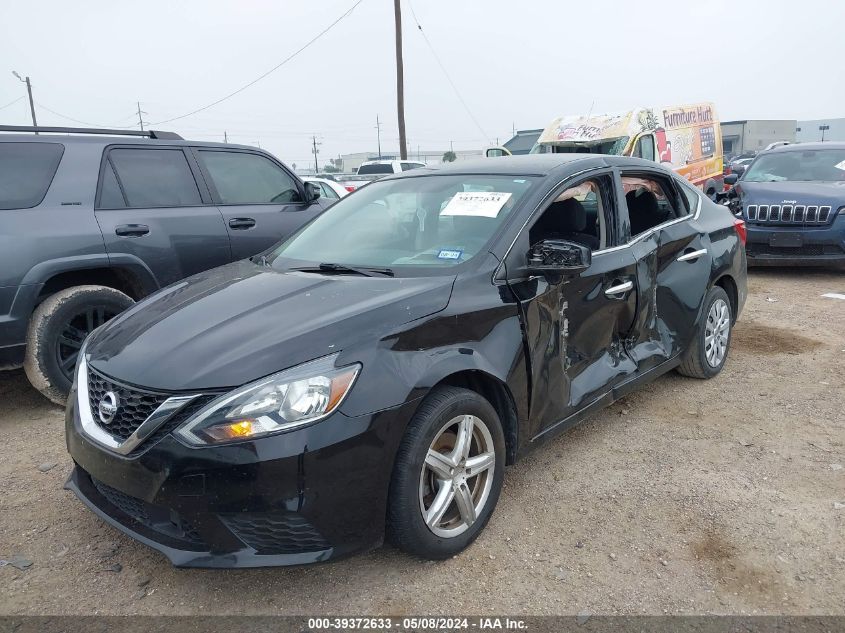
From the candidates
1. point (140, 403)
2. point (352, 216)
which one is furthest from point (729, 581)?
point (352, 216)

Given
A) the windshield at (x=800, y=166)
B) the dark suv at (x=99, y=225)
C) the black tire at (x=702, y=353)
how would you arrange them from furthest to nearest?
the windshield at (x=800, y=166) < the black tire at (x=702, y=353) < the dark suv at (x=99, y=225)

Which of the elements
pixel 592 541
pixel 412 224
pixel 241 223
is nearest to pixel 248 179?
pixel 241 223

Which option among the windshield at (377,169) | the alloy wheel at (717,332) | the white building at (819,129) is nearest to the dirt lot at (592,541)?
the alloy wheel at (717,332)

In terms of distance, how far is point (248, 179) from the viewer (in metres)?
5.59

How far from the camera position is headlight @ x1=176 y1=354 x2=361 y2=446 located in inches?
85.0

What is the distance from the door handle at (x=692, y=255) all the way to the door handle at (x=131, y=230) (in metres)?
3.59

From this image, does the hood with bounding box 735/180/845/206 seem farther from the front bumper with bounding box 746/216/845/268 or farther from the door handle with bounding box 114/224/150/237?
the door handle with bounding box 114/224/150/237

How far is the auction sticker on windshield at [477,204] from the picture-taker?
10.5 ft

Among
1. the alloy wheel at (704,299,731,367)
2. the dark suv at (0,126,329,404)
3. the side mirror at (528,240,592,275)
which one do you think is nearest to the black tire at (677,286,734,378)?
the alloy wheel at (704,299,731,367)

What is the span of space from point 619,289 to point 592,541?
1.34 metres

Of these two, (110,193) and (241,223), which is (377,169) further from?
(110,193)

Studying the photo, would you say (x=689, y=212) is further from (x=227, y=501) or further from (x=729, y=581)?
(x=227, y=501)

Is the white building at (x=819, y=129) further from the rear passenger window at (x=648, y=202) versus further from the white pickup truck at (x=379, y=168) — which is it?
the rear passenger window at (x=648, y=202)

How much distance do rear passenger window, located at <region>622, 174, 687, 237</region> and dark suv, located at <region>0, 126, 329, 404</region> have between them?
293cm
